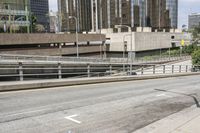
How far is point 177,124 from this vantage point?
288 inches

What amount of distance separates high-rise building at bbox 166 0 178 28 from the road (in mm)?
140163

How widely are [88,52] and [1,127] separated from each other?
78.3 metres

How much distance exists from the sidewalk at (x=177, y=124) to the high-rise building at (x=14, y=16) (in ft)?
233

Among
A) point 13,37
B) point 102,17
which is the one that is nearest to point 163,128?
point 13,37

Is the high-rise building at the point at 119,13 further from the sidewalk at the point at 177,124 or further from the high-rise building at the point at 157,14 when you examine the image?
the sidewalk at the point at 177,124

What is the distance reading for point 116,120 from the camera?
771 cm

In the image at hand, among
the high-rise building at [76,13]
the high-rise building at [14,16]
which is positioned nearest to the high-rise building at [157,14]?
the high-rise building at [76,13]

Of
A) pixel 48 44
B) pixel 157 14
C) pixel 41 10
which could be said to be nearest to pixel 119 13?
pixel 157 14

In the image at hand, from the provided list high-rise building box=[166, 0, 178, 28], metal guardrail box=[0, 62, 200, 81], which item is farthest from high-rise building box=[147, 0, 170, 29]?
metal guardrail box=[0, 62, 200, 81]

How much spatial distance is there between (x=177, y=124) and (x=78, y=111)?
3.13 m

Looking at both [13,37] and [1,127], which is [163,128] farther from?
[13,37]

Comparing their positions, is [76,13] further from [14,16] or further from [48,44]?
[48,44]

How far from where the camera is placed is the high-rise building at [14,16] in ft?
250

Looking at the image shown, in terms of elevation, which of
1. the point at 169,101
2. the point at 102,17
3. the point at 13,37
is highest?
the point at 102,17
